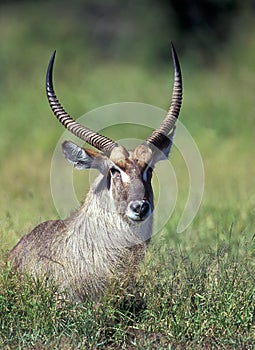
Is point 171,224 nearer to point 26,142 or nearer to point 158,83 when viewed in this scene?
point 26,142

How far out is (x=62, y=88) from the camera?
64.6 ft

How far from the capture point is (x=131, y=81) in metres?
20.3

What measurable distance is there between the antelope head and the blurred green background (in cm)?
108

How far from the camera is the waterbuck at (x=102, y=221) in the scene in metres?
6.52

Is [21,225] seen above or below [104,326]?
above

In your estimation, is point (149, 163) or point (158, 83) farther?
point (158, 83)

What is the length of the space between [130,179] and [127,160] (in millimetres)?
148

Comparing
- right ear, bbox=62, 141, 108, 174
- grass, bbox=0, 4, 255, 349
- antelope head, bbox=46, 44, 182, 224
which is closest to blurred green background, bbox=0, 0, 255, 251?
grass, bbox=0, 4, 255, 349

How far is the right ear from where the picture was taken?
6.67 metres

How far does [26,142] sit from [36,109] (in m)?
2.17

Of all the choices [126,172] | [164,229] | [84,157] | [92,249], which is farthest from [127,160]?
[164,229]

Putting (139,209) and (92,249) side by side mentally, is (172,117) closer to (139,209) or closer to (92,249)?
(139,209)

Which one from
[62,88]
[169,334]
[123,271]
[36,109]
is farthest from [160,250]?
[62,88]

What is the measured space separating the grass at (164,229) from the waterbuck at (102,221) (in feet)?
0.66
